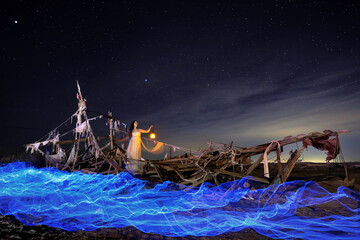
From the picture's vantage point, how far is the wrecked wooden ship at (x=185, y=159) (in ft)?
21.5

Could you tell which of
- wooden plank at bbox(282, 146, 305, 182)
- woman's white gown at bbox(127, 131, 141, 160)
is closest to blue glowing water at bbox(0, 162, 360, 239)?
wooden plank at bbox(282, 146, 305, 182)

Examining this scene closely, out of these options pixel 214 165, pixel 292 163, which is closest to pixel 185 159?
pixel 214 165

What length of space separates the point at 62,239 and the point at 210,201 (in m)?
3.99

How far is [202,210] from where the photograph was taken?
5785mm

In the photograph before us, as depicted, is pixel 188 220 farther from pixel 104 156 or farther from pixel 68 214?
pixel 104 156

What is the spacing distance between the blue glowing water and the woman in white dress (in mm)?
3539

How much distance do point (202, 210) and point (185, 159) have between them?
304 centimetres

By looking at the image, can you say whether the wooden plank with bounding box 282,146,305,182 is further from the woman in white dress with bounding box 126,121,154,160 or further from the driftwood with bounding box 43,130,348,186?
the woman in white dress with bounding box 126,121,154,160

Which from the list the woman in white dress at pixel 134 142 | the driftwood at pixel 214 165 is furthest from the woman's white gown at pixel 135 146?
the driftwood at pixel 214 165

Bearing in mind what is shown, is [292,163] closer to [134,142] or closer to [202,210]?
[202,210]

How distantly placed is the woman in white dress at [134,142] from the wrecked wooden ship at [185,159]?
1.92 feet

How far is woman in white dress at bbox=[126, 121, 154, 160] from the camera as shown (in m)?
11.6

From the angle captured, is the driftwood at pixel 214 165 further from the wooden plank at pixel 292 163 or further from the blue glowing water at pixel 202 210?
the blue glowing water at pixel 202 210

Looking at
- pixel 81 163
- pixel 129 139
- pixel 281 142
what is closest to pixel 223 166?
pixel 281 142
